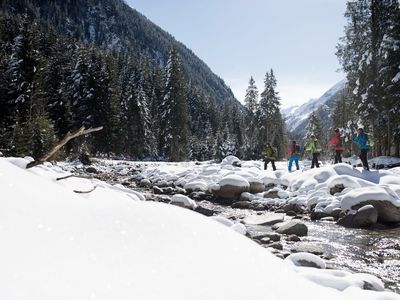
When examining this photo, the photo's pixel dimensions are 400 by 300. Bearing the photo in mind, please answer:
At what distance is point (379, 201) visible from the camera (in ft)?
34.9

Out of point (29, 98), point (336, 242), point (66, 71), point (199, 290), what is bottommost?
point (336, 242)

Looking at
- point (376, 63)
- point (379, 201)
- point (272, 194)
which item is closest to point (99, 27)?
point (376, 63)

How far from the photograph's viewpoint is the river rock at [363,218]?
10148 mm

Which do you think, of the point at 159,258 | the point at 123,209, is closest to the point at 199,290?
the point at 159,258

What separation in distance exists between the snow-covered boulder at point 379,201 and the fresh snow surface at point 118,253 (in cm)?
791

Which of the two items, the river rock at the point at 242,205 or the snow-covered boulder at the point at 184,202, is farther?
the river rock at the point at 242,205

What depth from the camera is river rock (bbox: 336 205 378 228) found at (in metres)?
10.1

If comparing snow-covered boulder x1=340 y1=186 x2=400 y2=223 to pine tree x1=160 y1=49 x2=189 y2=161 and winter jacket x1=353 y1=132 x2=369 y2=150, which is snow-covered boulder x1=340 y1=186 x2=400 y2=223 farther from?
pine tree x1=160 y1=49 x2=189 y2=161

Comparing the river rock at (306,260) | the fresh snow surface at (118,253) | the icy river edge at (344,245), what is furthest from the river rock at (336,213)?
the fresh snow surface at (118,253)

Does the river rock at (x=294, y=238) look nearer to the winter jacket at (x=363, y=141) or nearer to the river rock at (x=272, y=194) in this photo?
the river rock at (x=272, y=194)

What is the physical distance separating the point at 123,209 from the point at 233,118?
78.3 metres

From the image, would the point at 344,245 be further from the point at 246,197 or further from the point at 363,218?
the point at 246,197

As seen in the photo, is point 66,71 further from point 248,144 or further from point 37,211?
point 37,211

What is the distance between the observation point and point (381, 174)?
14.4m
